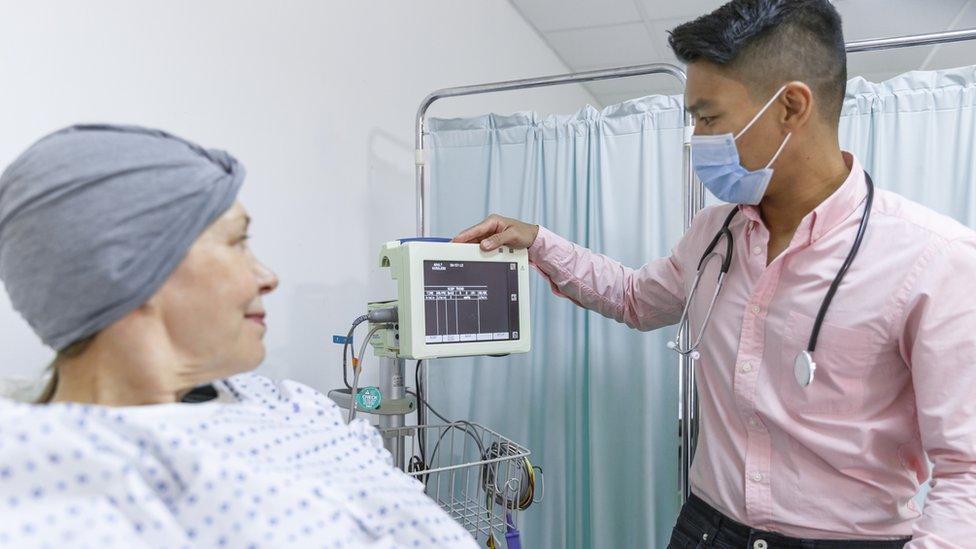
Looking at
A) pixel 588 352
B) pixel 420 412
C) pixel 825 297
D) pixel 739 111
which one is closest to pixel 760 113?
pixel 739 111

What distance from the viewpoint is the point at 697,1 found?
2.99 meters

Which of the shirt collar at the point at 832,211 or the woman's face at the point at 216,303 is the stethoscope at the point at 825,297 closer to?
the shirt collar at the point at 832,211

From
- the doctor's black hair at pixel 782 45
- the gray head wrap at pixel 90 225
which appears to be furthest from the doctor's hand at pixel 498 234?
the gray head wrap at pixel 90 225

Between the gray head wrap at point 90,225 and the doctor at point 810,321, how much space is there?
0.92 m

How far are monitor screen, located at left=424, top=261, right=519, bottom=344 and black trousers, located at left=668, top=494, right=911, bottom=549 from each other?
52 cm

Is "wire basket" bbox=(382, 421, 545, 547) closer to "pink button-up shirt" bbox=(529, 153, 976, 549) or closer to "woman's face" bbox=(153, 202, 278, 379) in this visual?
"pink button-up shirt" bbox=(529, 153, 976, 549)

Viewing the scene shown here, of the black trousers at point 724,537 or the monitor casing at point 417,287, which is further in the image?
the monitor casing at point 417,287

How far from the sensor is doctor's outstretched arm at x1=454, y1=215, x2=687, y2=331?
154 cm

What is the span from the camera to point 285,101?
1683 mm

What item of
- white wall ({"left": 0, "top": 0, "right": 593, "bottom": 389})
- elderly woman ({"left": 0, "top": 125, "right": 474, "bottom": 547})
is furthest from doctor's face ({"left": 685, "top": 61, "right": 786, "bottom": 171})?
white wall ({"left": 0, "top": 0, "right": 593, "bottom": 389})

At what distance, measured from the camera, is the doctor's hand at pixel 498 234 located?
4.99 ft

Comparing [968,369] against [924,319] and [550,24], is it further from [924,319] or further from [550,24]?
[550,24]

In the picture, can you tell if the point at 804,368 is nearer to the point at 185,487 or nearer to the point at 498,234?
the point at 498,234

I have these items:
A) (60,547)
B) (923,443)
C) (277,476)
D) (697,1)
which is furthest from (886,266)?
(697,1)
